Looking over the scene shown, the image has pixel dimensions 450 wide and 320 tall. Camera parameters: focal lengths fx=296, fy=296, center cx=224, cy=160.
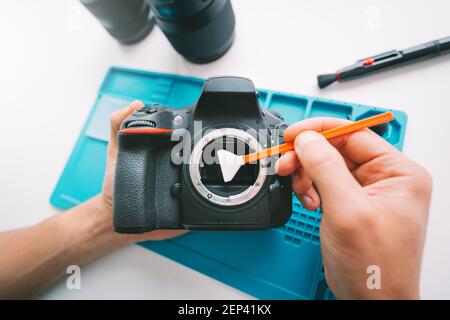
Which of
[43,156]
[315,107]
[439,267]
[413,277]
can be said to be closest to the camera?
[413,277]

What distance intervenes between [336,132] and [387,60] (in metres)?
0.32

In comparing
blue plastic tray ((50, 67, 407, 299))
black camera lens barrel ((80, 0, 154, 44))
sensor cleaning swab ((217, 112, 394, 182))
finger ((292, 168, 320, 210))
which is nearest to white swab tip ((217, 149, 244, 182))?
sensor cleaning swab ((217, 112, 394, 182))

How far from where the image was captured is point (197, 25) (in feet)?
1.86

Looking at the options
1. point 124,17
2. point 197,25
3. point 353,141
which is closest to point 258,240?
point 353,141

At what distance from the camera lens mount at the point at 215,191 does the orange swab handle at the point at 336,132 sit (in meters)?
0.01

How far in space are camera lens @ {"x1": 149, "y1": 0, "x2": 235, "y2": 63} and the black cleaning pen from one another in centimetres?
23

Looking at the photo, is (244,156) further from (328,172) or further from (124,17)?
(124,17)

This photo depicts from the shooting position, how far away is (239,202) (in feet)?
1.42

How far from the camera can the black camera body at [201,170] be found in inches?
16.9

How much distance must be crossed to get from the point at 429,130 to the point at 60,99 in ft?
2.96

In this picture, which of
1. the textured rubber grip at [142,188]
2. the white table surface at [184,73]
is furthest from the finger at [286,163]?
the white table surface at [184,73]

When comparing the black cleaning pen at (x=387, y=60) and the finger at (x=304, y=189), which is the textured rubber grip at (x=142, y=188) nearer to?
the finger at (x=304, y=189)
